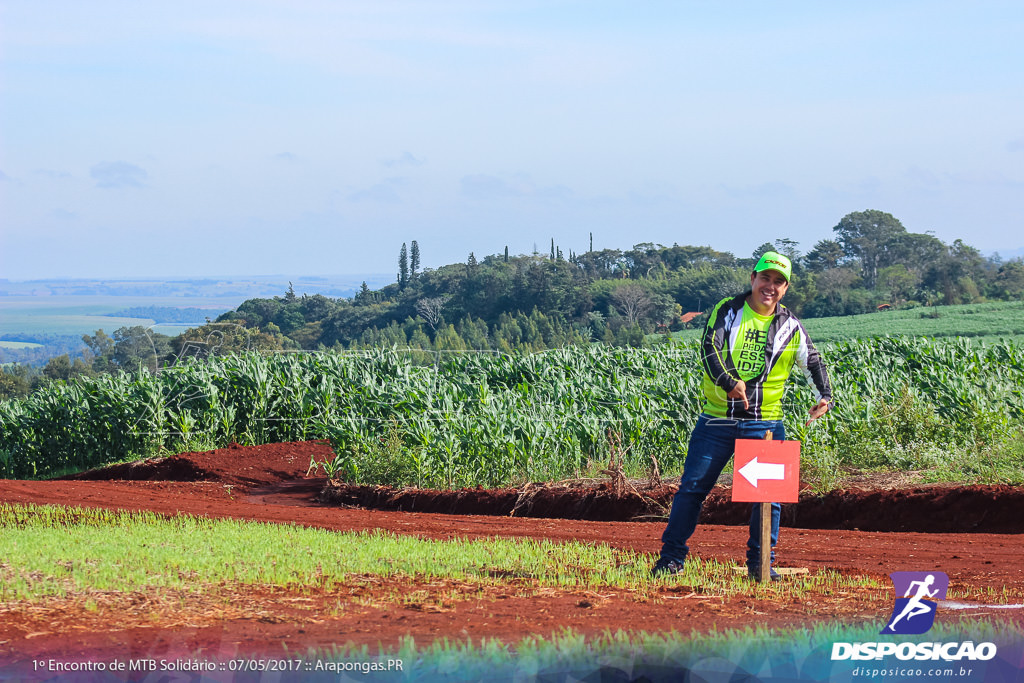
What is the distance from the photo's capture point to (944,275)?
3179 inches

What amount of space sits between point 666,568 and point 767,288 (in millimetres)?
1837

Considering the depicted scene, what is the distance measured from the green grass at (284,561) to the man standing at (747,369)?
73cm

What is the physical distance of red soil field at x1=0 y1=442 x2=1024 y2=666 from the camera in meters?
4.45

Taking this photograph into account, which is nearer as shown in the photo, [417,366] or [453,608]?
[453,608]

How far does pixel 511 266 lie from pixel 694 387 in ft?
253

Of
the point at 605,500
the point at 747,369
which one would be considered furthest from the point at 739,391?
the point at 605,500

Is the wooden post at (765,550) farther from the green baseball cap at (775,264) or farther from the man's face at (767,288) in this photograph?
the green baseball cap at (775,264)

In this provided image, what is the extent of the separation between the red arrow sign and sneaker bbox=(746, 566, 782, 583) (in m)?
0.58

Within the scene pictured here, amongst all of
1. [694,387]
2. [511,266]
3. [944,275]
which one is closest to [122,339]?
[511,266]

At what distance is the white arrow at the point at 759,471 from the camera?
5.36 m

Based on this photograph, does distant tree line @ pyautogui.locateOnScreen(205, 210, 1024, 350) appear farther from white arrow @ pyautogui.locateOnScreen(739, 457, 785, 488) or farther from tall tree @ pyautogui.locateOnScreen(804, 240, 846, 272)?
white arrow @ pyautogui.locateOnScreen(739, 457, 785, 488)

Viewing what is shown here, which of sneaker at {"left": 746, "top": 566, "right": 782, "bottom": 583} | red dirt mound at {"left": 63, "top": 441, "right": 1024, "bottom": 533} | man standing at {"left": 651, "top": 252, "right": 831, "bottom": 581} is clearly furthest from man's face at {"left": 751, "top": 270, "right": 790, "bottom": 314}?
red dirt mound at {"left": 63, "top": 441, "right": 1024, "bottom": 533}

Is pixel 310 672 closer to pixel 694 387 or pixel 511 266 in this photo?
pixel 694 387

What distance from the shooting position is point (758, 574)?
5.71m
